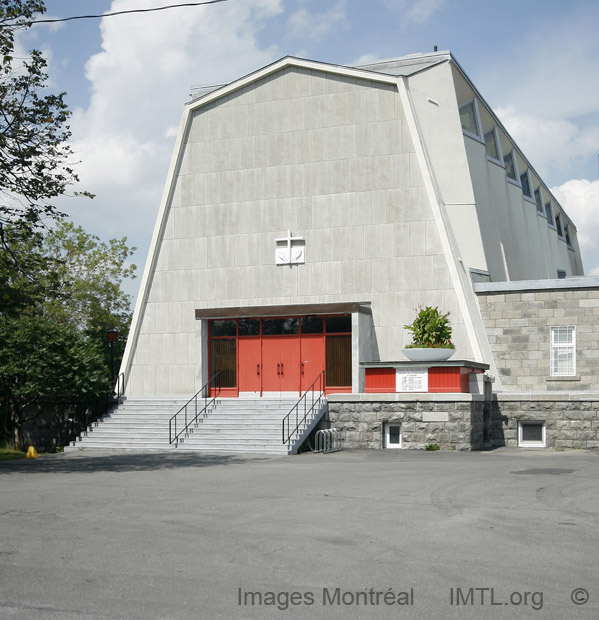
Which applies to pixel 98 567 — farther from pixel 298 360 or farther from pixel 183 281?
pixel 183 281

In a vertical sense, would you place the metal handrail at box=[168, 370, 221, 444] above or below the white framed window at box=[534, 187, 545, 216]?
below

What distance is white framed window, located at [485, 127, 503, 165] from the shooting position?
3809cm

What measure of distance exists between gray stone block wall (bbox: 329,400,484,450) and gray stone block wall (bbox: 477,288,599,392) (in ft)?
10.6

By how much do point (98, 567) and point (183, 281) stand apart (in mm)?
24220

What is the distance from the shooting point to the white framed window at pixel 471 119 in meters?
34.8

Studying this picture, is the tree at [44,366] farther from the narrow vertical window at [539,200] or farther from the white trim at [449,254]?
the narrow vertical window at [539,200]

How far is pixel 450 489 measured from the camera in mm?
14312

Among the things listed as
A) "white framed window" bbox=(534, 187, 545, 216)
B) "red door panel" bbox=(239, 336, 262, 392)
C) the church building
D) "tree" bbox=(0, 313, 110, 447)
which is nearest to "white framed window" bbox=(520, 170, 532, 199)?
"white framed window" bbox=(534, 187, 545, 216)

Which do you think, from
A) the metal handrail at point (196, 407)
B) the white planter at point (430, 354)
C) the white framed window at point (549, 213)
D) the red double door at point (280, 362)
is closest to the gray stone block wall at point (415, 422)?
the white planter at point (430, 354)

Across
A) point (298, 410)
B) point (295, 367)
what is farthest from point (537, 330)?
point (298, 410)

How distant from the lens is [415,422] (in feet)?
82.5

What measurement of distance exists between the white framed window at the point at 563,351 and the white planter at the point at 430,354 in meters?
4.15

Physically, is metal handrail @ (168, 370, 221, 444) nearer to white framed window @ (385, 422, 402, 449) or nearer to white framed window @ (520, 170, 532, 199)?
white framed window @ (385, 422, 402, 449)

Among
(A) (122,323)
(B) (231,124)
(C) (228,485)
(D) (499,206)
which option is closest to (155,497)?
(C) (228,485)
